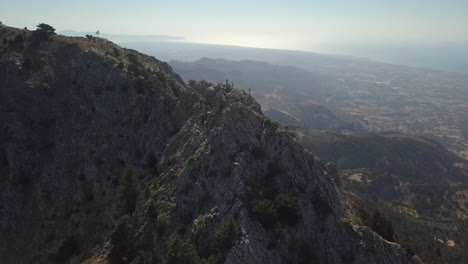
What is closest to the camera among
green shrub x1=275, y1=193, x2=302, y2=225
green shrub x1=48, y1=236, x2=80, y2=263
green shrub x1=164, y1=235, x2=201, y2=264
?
green shrub x1=164, y1=235, x2=201, y2=264

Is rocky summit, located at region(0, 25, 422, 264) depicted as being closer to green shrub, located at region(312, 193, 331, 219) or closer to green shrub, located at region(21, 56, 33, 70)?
green shrub, located at region(312, 193, 331, 219)

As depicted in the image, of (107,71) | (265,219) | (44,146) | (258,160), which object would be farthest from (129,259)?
(107,71)

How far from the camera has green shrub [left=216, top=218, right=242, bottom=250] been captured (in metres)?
59.1

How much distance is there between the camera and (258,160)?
75.2m

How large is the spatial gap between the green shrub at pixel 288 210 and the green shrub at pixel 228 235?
29.3 feet

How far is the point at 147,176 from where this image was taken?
298 feet

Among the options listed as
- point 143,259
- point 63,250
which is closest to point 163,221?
point 143,259

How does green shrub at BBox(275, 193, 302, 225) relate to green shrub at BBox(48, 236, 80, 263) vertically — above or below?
above

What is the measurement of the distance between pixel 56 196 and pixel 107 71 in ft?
152

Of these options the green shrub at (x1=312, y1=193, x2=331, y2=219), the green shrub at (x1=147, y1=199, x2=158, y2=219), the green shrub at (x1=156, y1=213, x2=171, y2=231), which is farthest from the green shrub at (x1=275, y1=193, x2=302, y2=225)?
the green shrub at (x1=147, y1=199, x2=158, y2=219)

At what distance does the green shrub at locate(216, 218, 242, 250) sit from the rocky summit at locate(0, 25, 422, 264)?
176mm

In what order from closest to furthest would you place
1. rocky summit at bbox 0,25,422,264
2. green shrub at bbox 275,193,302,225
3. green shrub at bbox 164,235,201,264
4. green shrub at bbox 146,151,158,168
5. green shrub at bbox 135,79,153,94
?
1. green shrub at bbox 164,235,201,264
2. rocky summit at bbox 0,25,422,264
3. green shrub at bbox 275,193,302,225
4. green shrub at bbox 146,151,158,168
5. green shrub at bbox 135,79,153,94

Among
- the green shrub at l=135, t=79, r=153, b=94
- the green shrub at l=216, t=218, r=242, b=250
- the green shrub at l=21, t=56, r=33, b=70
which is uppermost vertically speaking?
the green shrub at l=21, t=56, r=33, b=70

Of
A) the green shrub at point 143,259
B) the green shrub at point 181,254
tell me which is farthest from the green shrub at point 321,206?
the green shrub at point 143,259
